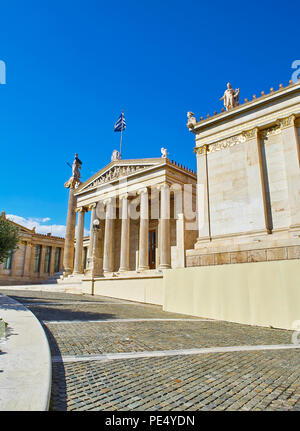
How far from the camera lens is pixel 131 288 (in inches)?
750

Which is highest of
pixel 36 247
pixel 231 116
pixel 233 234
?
pixel 231 116

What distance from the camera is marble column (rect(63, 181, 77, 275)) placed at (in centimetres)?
3538

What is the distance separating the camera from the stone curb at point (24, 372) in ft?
8.27

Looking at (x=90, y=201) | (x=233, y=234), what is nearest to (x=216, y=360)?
(x=233, y=234)

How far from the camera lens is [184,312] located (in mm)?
11906

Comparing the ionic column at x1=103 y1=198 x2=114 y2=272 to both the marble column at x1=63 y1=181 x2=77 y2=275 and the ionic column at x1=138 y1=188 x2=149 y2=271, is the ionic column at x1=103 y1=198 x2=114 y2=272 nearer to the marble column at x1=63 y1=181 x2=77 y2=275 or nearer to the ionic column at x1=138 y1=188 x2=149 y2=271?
the ionic column at x1=138 y1=188 x2=149 y2=271

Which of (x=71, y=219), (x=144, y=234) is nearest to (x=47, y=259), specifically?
(x=71, y=219)

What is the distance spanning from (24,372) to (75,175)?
39059 mm

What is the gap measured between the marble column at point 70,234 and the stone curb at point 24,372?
1222 inches

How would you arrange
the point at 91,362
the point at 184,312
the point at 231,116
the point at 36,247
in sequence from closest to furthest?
1. the point at 91,362
2. the point at 184,312
3. the point at 231,116
4. the point at 36,247

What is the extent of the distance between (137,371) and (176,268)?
28.9 feet

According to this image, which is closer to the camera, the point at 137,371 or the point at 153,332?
the point at 137,371

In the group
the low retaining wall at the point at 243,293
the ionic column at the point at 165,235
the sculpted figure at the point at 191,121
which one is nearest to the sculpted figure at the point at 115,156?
the ionic column at the point at 165,235

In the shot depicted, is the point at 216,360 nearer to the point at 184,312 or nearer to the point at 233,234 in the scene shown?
the point at 184,312
